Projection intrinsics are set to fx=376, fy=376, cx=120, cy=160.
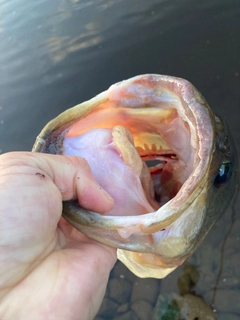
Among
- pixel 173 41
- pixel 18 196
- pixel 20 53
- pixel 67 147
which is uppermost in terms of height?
pixel 18 196

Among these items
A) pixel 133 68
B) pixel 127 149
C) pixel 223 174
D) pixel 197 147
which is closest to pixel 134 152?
pixel 127 149

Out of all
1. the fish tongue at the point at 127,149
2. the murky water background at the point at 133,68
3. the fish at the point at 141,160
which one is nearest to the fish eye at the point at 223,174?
the fish at the point at 141,160

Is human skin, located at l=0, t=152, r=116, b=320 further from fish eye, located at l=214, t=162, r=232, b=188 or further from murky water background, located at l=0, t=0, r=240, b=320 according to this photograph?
murky water background, located at l=0, t=0, r=240, b=320

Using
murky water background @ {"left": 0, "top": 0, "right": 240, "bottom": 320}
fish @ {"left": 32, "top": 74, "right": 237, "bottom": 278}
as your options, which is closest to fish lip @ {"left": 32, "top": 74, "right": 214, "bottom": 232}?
fish @ {"left": 32, "top": 74, "right": 237, "bottom": 278}

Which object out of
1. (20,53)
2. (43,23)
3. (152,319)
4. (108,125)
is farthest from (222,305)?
(43,23)

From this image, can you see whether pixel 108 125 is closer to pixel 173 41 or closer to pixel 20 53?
pixel 173 41

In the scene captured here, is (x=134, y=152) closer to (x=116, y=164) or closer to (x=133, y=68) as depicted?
(x=116, y=164)

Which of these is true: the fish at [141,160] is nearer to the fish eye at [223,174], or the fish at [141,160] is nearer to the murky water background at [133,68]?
the fish eye at [223,174]
